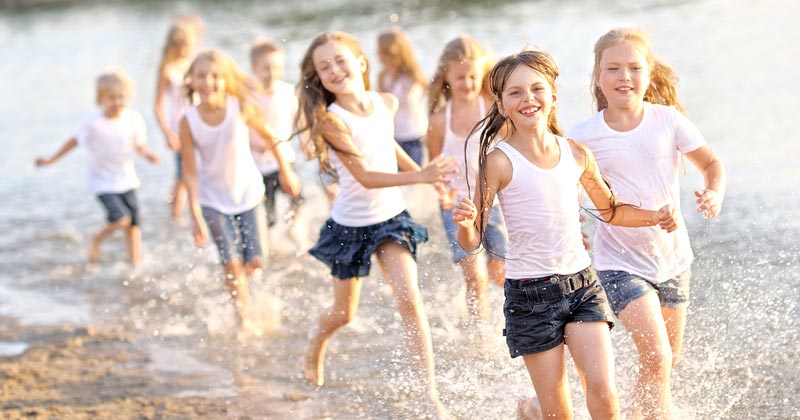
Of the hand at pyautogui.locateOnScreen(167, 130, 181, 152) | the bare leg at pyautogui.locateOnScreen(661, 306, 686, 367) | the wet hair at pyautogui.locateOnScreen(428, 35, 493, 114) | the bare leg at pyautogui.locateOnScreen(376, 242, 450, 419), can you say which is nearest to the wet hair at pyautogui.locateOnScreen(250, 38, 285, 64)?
the hand at pyautogui.locateOnScreen(167, 130, 181, 152)

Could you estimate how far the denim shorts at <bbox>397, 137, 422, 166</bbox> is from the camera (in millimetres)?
8086

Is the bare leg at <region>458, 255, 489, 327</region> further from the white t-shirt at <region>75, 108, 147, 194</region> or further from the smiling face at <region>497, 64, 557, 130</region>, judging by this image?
the white t-shirt at <region>75, 108, 147, 194</region>

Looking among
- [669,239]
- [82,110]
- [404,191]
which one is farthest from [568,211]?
[82,110]

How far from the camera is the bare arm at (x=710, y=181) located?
4.25m

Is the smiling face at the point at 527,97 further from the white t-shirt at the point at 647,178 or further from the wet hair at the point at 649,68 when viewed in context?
the wet hair at the point at 649,68

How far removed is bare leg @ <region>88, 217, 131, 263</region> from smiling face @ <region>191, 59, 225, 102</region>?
2433 millimetres

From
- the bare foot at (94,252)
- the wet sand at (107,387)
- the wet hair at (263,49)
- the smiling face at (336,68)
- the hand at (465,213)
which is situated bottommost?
the wet sand at (107,387)

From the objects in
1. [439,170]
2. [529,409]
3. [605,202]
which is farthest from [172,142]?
[605,202]

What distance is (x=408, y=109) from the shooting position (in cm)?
811

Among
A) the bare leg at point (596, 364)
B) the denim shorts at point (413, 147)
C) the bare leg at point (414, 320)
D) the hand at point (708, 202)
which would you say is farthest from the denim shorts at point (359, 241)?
the denim shorts at point (413, 147)

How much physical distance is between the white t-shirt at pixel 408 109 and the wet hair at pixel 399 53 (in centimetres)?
5

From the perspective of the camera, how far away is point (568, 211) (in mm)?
4137

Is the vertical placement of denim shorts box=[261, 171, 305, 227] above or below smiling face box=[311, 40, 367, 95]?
below

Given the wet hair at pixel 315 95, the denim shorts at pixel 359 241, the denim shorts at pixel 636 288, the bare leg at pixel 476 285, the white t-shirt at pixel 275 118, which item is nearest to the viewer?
the denim shorts at pixel 636 288
